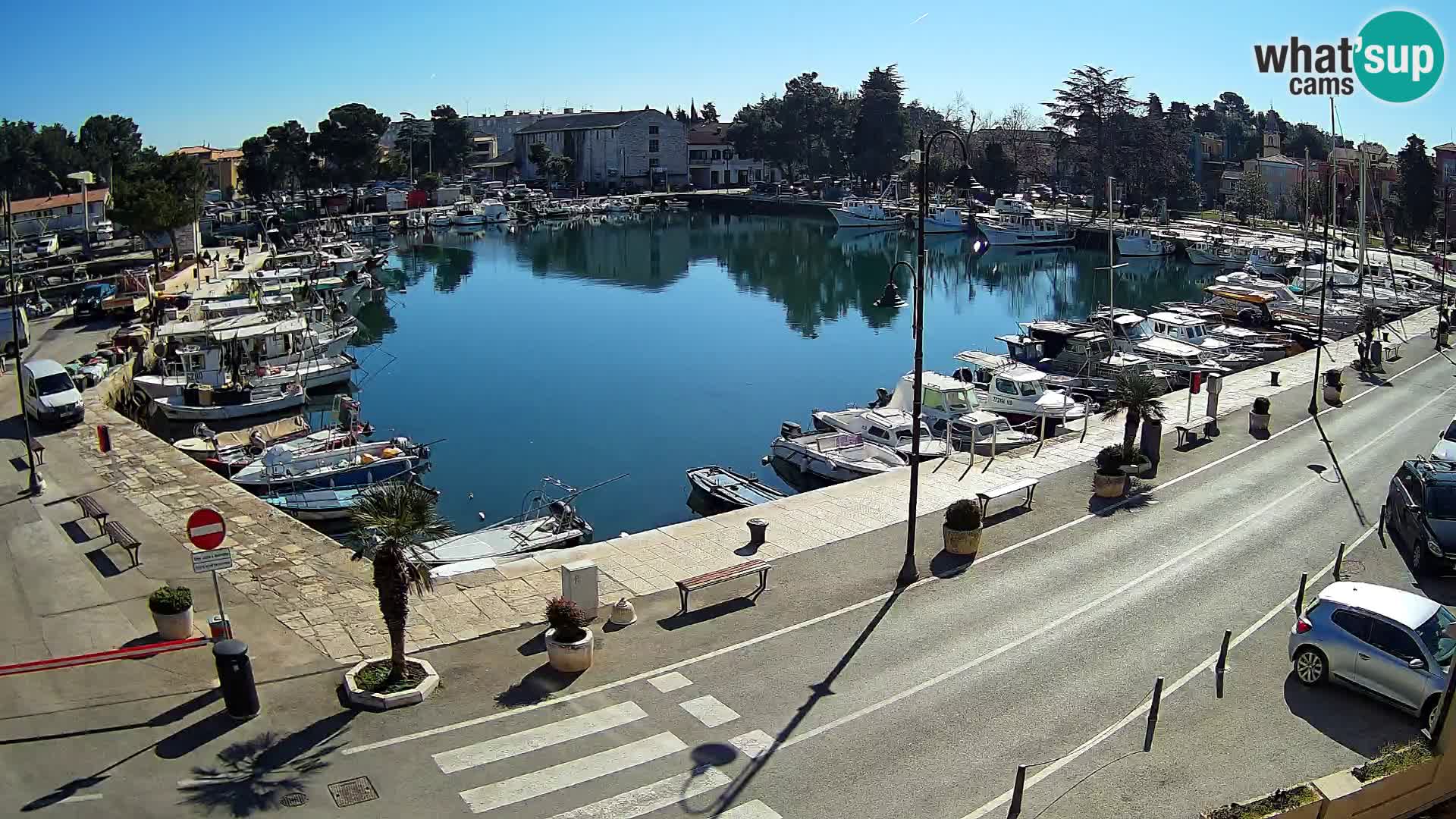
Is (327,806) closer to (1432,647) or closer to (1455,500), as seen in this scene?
(1432,647)

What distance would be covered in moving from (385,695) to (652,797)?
419 cm

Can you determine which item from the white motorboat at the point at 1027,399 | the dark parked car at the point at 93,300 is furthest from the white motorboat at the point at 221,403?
the white motorboat at the point at 1027,399

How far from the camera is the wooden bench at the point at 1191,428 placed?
28922 mm

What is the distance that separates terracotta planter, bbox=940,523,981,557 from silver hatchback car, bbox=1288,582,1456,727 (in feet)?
19.8

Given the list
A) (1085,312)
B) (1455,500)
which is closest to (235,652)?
(1455,500)

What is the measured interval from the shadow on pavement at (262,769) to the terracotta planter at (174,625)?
2.89 meters

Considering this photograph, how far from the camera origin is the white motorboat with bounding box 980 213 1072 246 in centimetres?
10519

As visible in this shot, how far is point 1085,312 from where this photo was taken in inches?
2800

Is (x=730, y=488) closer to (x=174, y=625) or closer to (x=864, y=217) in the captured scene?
(x=174, y=625)

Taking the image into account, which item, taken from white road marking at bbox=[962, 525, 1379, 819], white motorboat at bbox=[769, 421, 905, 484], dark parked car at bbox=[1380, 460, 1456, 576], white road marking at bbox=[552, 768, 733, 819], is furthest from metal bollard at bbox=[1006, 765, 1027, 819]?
white motorboat at bbox=[769, 421, 905, 484]

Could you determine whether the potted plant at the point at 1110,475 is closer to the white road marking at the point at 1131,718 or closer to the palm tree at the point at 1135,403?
the palm tree at the point at 1135,403

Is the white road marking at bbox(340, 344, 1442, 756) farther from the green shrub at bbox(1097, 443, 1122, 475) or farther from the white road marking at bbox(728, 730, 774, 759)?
the white road marking at bbox(728, 730, 774, 759)

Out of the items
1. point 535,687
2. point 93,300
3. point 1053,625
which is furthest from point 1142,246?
point 535,687

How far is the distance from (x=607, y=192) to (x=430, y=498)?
477 feet
